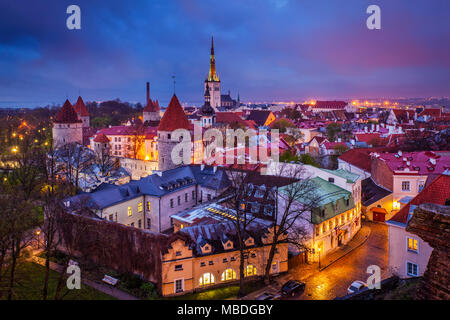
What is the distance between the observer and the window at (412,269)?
15.5 m

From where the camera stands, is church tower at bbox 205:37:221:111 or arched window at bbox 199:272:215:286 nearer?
arched window at bbox 199:272:215:286

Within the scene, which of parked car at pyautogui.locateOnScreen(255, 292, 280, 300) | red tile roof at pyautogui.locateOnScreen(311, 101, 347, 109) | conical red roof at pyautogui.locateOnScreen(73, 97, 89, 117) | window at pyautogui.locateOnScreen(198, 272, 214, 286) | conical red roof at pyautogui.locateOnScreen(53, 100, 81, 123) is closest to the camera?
parked car at pyautogui.locateOnScreen(255, 292, 280, 300)

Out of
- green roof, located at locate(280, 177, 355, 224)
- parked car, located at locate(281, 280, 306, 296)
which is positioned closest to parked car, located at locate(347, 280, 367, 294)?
parked car, located at locate(281, 280, 306, 296)

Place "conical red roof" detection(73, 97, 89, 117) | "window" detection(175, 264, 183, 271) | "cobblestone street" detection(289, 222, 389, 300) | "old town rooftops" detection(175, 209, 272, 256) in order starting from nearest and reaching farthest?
"window" detection(175, 264, 183, 271) < "cobblestone street" detection(289, 222, 389, 300) < "old town rooftops" detection(175, 209, 272, 256) < "conical red roof" detection(73, 97, 89, 117)

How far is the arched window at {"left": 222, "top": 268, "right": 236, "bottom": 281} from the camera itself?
56.6 feet

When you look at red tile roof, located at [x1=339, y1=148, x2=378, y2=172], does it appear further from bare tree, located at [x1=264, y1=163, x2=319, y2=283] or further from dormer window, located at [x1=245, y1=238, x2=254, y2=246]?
dormer window, located at [x1=245, y1=238, x2=254, y2=246]

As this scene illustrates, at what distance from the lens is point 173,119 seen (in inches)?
1336

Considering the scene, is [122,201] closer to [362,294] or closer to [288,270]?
[288,270]

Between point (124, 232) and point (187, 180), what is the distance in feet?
32.2

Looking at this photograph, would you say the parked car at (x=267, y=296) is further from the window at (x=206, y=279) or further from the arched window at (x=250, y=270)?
the window at (x=206, y=279)

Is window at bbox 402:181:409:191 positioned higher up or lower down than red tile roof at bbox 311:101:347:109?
lower down

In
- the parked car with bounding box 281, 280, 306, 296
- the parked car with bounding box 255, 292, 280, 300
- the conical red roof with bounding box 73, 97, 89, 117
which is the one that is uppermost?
the conical red roof with bounding box 73, 97, 89, 117
